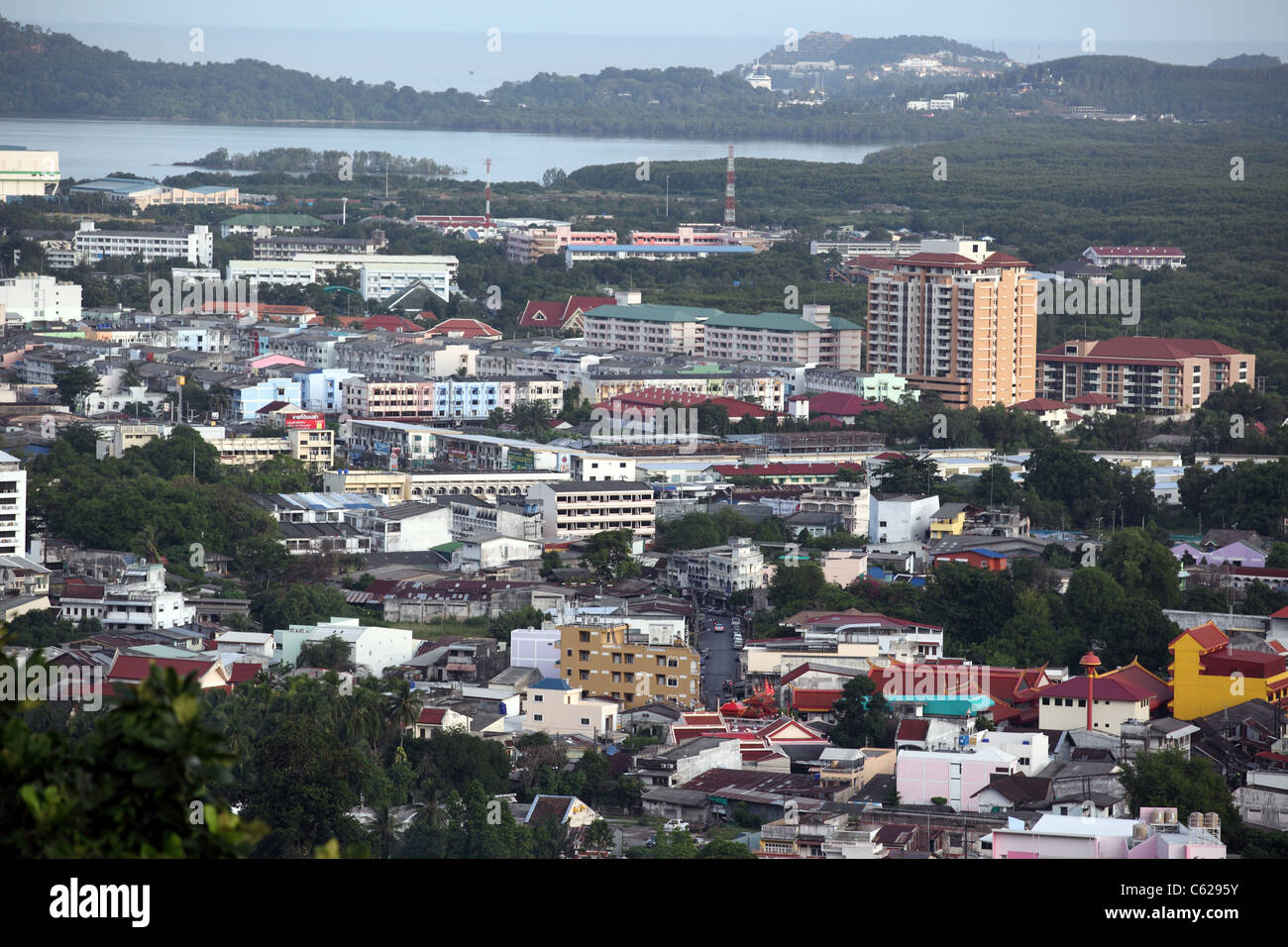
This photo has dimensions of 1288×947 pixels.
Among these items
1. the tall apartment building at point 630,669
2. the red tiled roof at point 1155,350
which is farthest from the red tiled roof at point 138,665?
the red tiled roof at point 1155,350

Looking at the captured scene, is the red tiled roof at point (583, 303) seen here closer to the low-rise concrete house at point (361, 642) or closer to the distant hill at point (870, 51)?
the low-rise concrete house at point (361, 642)

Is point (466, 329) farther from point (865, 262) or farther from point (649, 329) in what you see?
point (865, 262)

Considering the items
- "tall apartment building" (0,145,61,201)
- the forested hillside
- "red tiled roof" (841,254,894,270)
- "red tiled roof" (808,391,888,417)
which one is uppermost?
the forested hillside

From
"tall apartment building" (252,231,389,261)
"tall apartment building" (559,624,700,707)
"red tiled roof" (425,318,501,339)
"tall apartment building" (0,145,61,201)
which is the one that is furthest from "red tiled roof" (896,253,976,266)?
"tall apartment building" (0,145,61,201)

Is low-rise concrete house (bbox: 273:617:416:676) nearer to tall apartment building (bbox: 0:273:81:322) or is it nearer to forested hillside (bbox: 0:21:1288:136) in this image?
tall apartment building (bbox: 0:273:81:322)

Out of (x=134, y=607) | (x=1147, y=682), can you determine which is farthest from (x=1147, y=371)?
(x=134, y=607)

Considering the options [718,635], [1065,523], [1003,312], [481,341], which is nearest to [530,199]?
[481,341]
